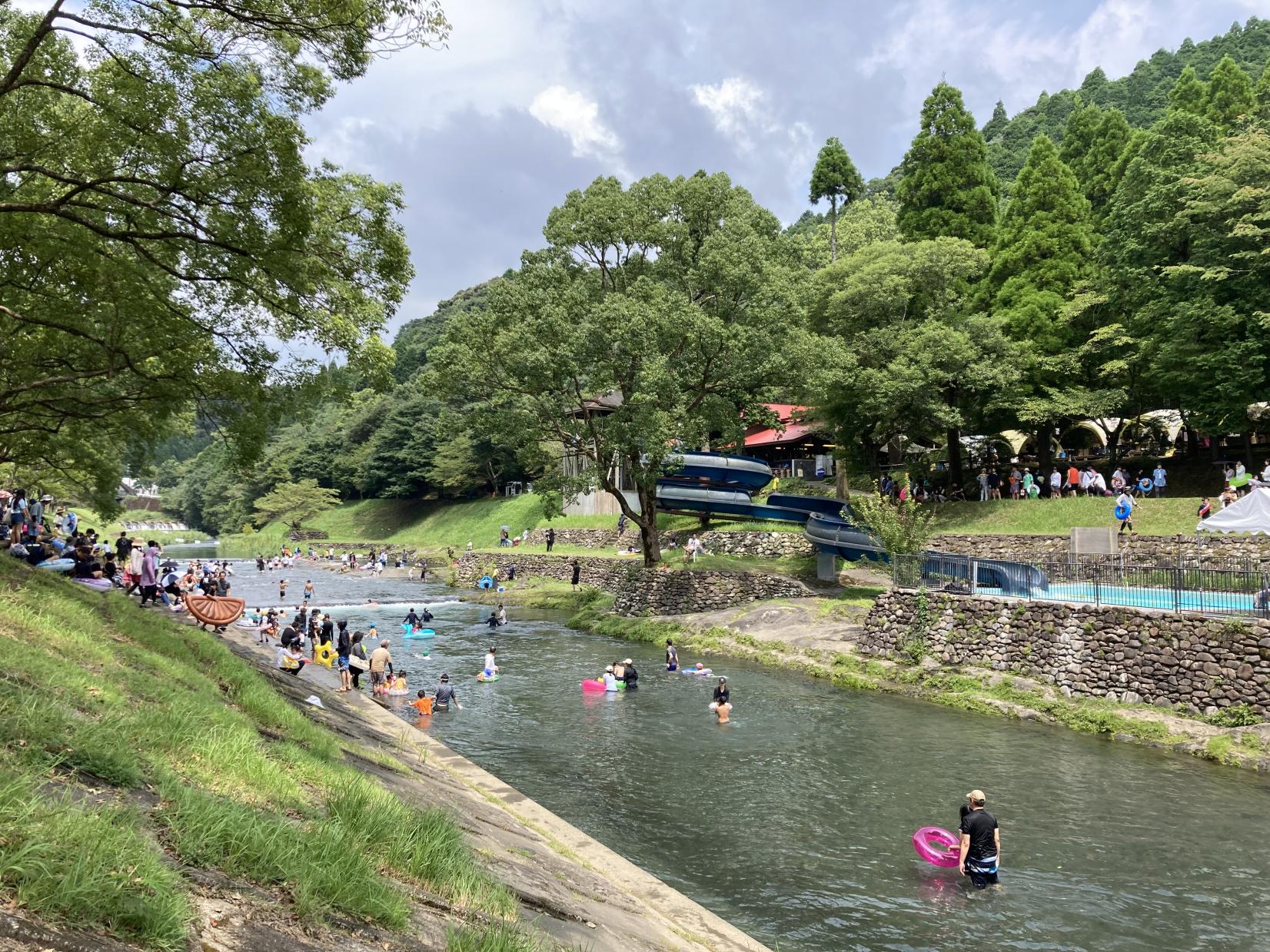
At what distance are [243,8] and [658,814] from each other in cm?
1255

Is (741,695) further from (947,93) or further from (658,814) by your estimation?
(947,93)

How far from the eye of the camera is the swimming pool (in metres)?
16.6

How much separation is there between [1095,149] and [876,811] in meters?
49.1

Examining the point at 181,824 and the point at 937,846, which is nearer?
the point at 181,824

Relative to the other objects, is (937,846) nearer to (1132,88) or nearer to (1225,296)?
(1225,296)

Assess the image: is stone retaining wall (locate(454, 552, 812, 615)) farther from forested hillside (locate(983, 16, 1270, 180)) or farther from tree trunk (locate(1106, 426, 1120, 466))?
forested hillside (locate(983, 16, 1270, 180))

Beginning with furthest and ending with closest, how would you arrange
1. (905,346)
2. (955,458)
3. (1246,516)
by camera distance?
1. (955,458)
2. (905,346)
3. (1246,516)

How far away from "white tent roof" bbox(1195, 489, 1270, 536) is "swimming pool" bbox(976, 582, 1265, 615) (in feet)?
26.2

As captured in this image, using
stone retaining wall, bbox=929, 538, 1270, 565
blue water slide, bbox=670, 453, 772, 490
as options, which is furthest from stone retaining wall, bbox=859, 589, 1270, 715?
blue water slide, bbox=670, 453, 772, 490

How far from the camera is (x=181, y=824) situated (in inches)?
201

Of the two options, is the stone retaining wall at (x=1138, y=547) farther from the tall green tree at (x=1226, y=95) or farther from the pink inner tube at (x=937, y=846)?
the tall green tree at (x=1226, y=95)

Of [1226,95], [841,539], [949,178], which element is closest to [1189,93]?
[1226,95]

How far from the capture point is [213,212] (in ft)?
34.1

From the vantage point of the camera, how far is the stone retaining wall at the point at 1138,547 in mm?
23016
